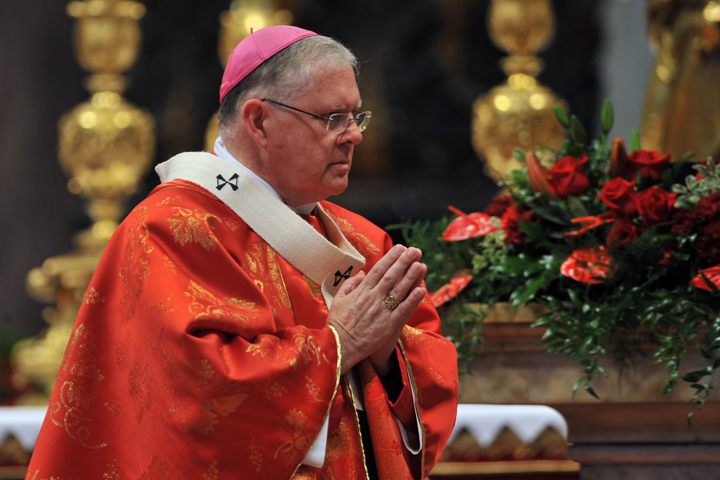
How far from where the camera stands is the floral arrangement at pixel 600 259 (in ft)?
8.28

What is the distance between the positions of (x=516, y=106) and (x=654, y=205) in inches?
82.1

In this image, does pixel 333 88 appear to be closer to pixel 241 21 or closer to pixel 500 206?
pixel 500 206

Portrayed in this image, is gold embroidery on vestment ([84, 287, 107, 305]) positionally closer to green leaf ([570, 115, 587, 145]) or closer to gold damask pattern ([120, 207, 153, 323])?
gold damask pattern ([120, 207, 153, 323])

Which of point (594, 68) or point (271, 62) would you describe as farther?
point (594, 68)

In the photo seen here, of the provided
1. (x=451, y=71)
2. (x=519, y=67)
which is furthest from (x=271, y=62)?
(x=451, y=71)

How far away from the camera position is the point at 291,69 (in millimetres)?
2047

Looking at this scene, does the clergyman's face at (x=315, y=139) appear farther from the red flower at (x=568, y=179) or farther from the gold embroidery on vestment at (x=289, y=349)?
the red flower at (x=568, y=179)

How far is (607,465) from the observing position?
2791mm

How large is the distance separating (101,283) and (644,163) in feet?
5.28

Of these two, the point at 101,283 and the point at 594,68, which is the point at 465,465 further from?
the point at 594,68

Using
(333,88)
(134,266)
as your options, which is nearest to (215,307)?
(134,266)

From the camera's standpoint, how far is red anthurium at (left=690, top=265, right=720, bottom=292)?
2.44 metres

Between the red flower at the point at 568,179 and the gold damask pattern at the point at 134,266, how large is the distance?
1310 mm

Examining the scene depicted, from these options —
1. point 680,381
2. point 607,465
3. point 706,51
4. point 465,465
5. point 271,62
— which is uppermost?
point 271,62
